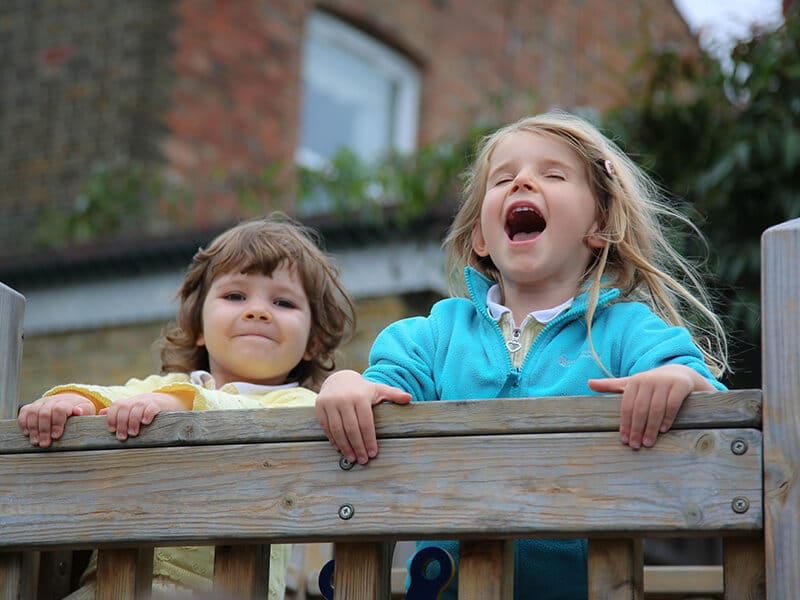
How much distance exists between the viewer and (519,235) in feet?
9.22

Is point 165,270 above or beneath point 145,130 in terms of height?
beneath

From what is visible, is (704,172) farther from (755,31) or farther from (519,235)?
(519,235)

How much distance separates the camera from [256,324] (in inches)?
130

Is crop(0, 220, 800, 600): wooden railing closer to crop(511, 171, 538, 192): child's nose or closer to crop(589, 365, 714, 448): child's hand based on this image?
crop(589, 365, 714, 448): child's hand

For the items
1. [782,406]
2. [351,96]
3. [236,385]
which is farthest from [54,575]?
[351,96]

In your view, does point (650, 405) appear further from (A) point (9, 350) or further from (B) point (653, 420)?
(A) point (9, 350)

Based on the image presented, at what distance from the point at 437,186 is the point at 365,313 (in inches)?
32.7

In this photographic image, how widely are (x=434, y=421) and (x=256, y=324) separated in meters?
1.17

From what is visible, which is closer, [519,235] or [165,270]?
[519,235]

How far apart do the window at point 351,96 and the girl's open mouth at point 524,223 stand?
24.6 ft

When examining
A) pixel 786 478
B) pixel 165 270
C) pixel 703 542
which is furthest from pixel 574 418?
pixel 703 542

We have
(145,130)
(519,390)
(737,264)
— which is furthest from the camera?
(145,130)

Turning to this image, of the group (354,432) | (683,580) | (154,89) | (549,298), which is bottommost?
(683,580)

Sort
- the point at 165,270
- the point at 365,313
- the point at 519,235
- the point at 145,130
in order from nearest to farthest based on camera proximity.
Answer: the point at 519,235 < the point at 365,313 < the point at 165,270 < the point at 145,130
